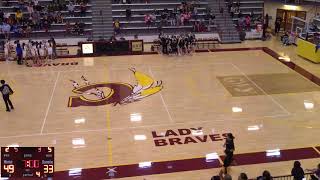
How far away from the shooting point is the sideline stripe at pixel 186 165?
13031mm

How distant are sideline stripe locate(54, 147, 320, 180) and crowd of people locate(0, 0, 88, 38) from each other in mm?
19494

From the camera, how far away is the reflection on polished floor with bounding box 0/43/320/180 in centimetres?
1378

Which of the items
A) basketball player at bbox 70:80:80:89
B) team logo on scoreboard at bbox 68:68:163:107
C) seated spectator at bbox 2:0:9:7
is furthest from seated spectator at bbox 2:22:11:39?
basketball player at bbox 70:80:80:89

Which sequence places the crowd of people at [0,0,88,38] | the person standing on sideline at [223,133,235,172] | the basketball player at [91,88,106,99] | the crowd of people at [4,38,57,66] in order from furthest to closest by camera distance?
the crowd of people at [0,0,88,38], the crowd of people at [4,38,57,66], the basketball player at [91,88,106,99], the person standing on sideline at [223,133,235,172]

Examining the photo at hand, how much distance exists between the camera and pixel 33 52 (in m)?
26.2

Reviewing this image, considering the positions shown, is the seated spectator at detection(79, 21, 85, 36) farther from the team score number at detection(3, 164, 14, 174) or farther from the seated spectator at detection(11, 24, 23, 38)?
the team score number at detection(3, 164, 14, 174)

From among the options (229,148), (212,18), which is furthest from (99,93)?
(212,18)

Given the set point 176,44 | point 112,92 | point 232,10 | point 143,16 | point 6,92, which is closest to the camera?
point 6,92

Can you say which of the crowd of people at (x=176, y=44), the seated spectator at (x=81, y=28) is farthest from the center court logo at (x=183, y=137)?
the seated spectator at (x=81, y=28)

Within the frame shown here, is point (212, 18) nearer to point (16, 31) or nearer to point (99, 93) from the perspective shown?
point (16, 31)

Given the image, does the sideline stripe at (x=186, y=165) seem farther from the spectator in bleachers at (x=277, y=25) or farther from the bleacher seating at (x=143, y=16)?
the spectator in bleachers at (x=277, y=25)

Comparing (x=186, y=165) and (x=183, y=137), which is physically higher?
(x=183, y=137)

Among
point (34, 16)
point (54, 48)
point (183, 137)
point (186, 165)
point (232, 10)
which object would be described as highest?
point (232, 10)

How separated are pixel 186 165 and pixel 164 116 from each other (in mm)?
4107
